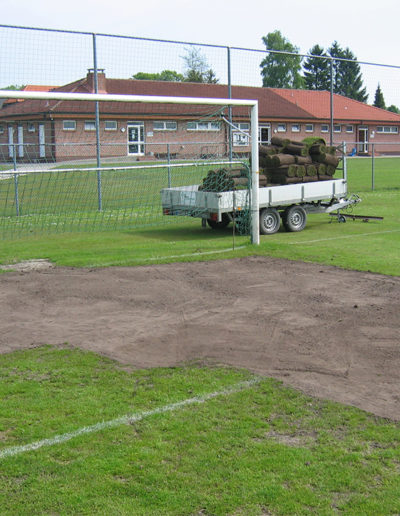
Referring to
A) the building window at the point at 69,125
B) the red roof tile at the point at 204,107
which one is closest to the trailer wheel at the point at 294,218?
the red roof tile at the point at 204,107

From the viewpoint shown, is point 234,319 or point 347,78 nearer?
point 234,319

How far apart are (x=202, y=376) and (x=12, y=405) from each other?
5.68ft

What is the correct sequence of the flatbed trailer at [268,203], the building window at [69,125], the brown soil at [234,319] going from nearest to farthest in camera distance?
the brown soil at [234,319] → the flatbed trailer at [268,203] → the building window at [69,125]

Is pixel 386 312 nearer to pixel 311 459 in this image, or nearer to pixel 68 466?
pixel 311 459

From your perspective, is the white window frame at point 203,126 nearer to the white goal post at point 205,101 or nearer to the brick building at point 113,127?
the brick building at point 113,127

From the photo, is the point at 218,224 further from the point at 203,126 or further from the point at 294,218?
the point at 203,126

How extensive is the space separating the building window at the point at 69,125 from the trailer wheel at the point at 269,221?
750cm

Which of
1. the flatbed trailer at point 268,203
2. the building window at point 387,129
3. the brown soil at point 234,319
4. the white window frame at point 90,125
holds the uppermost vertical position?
the building window at point 387,129

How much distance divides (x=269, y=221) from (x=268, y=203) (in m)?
0.68

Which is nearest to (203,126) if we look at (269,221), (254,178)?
(269,221)

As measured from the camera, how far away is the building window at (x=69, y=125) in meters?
20.4

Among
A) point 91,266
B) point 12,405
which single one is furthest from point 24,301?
point 12,405

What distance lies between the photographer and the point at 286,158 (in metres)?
16.4

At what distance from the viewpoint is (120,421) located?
5.14m
